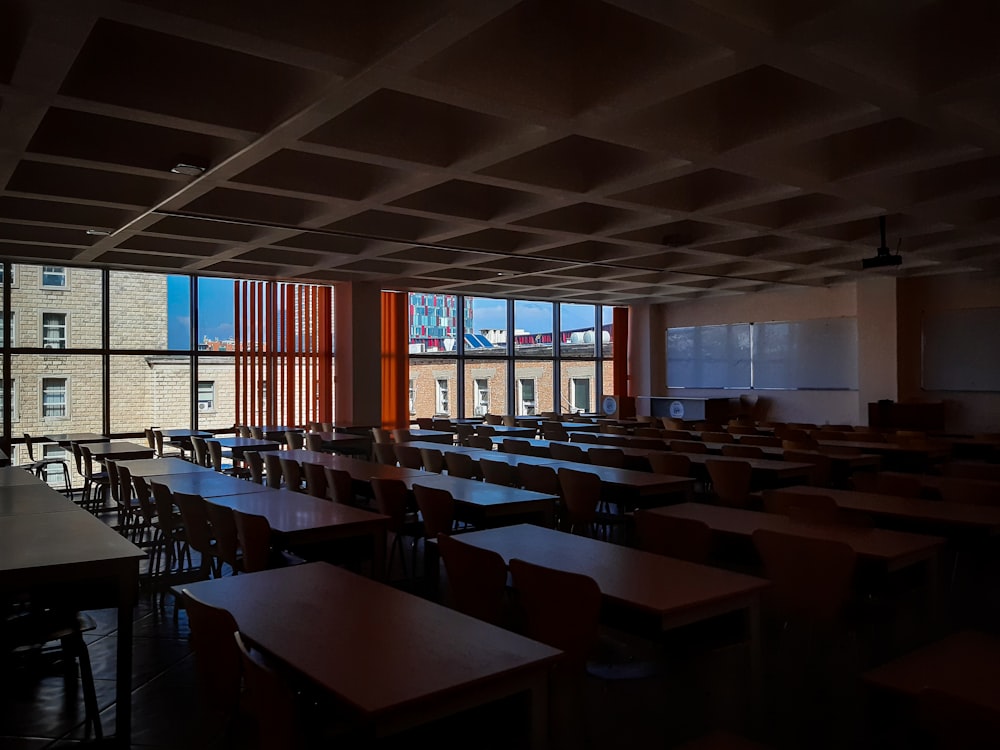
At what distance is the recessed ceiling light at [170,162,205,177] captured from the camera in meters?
5.73

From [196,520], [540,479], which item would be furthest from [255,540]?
[540,479]

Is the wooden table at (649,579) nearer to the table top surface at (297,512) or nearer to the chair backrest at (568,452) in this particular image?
the table top surface at (297,512)

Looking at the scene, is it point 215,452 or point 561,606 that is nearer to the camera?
point 561,606

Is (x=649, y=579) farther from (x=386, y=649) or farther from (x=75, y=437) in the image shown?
(x=75, y=437)

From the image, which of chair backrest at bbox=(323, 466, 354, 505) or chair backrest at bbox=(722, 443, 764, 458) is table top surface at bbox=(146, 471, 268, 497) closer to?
chair backrest at bbox=(323, 466, 354, 505)

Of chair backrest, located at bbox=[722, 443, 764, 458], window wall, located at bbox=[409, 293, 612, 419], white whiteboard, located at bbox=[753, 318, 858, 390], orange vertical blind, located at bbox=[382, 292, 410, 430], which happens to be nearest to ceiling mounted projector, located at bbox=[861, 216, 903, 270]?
chair backrest, located at bbox=[722, 443, 764, 458]

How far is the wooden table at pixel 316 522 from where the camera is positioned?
409cm

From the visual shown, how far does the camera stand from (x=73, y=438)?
10086 mm

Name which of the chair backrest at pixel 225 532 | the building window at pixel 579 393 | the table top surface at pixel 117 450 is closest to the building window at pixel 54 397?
the table top surface at pixel 117 450

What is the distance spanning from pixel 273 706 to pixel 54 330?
10530 millimetres

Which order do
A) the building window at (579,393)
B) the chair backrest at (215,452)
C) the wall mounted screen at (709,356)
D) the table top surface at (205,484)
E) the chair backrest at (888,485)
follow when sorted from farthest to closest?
the building window at (579,393)
the wall mounted screen at (709,356)
the chair backrest at (215,452)
the table top surface at (205,484)
the chair backrest at (888,485)

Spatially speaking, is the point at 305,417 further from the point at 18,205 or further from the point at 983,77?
the point at 983,77

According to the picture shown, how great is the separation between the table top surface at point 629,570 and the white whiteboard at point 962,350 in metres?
10.9

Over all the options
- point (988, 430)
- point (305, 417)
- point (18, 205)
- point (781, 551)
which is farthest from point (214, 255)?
point (988, 430)
